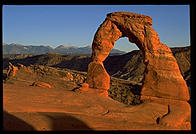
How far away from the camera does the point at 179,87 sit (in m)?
10.1

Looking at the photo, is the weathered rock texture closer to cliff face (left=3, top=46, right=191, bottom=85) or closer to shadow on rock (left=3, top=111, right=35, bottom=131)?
shadow on rock (left=3, top=111, right=35, bottom=131)

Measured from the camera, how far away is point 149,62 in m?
10.8

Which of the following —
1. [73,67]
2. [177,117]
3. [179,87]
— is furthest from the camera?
[73,67]

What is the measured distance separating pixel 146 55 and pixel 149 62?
0.35m

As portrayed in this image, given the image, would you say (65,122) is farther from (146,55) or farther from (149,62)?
(146,55)

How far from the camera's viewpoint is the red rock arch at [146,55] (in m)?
10.2

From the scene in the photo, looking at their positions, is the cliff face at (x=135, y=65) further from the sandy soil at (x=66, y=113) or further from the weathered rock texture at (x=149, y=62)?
the sandy soil at (x=66, y=113)

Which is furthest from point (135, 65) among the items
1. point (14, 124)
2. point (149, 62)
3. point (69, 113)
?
point (14, 124)

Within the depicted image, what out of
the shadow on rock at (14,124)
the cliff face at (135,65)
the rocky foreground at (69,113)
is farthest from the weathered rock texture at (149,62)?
the cliff face at (135,65)

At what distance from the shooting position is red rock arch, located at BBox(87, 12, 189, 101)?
10180 millimetres
